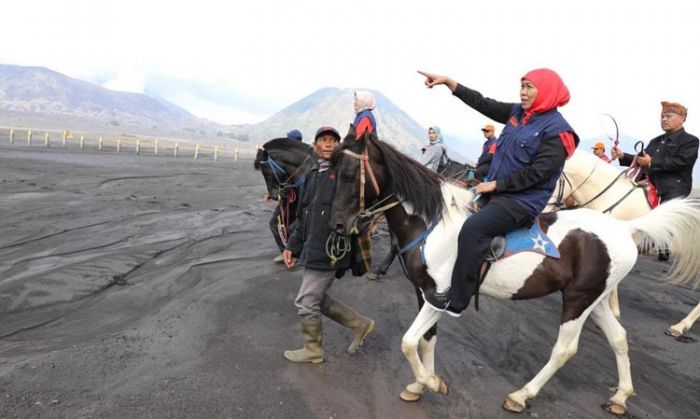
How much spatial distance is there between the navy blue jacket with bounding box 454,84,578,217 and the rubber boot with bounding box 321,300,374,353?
1.92 metres

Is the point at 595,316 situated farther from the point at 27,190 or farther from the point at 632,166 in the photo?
the point at 27,190

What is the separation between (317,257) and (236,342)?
5.01 ft

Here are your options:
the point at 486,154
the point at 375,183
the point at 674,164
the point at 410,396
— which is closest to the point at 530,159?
the point at 375,183

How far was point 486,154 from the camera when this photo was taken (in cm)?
862

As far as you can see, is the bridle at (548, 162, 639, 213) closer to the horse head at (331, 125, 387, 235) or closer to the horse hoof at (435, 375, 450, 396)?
the horse hoof at (435, 375, 450, 396)

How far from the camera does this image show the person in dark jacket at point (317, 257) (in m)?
4.24

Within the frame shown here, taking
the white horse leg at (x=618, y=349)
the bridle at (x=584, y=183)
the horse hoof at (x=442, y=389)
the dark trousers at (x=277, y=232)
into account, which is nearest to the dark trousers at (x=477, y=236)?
the horse hoof at (x=442, y=389)

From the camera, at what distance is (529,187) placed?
3615mm

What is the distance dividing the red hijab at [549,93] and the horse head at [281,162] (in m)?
4.50

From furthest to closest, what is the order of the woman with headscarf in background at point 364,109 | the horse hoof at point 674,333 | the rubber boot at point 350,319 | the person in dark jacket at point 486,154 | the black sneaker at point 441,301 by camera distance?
1. the person in dark jacket at point 486,154
2. the horse hoof at point 674,333
3. the woman with headscarf in background at point 364,109
4. the rubber boot at point 350,319
5. the black sneaker at point 441,301

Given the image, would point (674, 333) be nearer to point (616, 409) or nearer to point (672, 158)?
point (672, 158)

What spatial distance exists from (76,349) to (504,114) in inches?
189

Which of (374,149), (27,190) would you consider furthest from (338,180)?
(27,190)

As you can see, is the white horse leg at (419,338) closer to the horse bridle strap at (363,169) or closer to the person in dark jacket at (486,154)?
the horse bridle strap at (363,169)
